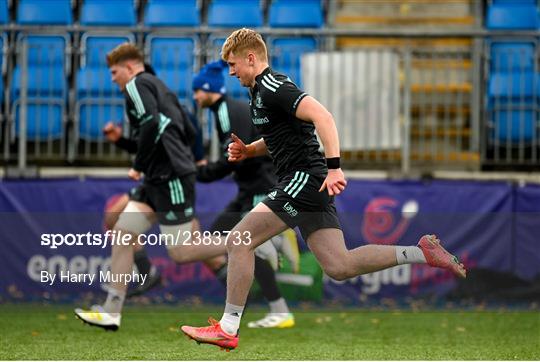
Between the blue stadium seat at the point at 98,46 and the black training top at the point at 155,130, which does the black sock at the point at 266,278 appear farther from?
the blue stadium seat at the point at 98,46

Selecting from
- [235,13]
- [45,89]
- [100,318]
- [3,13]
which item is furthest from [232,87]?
[100,318]

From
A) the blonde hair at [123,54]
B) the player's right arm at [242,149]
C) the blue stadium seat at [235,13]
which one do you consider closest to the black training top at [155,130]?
the blonde hair at [123,54]

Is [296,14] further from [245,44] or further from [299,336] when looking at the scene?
[245,44]

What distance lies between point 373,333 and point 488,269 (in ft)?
9.55

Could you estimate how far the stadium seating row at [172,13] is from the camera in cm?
1331

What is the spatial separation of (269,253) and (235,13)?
4775 mm

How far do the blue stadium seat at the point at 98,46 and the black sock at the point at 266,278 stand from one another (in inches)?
155

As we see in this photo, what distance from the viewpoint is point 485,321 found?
9836 millimetres

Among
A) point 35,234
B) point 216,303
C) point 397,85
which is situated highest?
point 397,85

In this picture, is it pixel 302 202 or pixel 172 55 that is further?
pixel 172 55

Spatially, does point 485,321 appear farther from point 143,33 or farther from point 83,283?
point 143,33

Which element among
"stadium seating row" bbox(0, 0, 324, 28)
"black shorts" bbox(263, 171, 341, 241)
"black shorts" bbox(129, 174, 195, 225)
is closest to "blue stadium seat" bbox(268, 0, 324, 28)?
"stadium seating row" bbox(0, 0, 324, 28)

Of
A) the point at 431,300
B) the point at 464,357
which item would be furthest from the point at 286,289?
the point at 464,357

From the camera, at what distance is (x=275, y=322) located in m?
→ 9.35
